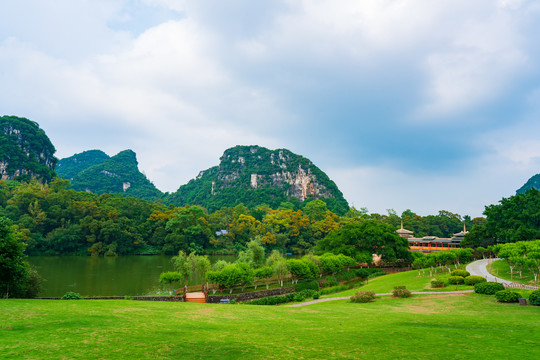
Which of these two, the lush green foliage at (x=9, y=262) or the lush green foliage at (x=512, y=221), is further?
the lush green foliage at (x=512, y=221)

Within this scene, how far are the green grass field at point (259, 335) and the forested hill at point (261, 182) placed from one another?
13014 centimetres

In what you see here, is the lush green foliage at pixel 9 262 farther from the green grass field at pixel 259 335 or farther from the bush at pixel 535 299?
the bush at pixel 535 299

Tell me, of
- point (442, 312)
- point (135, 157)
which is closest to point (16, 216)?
point (442, 312)

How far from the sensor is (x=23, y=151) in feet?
321

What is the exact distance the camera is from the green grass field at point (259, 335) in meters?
9.49

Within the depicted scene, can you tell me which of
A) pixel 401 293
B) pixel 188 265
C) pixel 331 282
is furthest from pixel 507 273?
pixel 188 265

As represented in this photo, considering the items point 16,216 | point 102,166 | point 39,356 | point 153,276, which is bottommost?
point 153,276

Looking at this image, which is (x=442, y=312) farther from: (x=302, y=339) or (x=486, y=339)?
(x=302, y=339)

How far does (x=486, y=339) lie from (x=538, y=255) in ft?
64.0

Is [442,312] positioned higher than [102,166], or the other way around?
[102,166]

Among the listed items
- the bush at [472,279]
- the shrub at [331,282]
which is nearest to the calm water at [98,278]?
the shrub at [331,282]

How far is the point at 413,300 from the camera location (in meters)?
22.7

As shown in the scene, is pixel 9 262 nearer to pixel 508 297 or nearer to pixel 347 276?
pixel 508 297

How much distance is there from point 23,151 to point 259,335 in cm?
11695
